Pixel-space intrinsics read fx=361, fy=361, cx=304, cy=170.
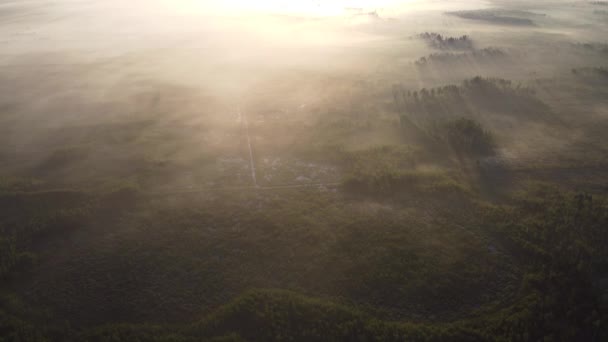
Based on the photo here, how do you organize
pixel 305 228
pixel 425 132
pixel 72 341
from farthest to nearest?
1. pixel 425 132
2. pixel 305 228
3. pixel 72 341

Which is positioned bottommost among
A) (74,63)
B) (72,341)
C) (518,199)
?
(72,341)

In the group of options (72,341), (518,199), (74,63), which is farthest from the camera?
(74,63)

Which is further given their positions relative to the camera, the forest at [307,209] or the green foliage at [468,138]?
the green foliage at [468,138]

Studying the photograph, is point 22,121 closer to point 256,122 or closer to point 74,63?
point 256,122

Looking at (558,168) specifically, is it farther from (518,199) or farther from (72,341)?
(72,341)

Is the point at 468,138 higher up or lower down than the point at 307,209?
higher up

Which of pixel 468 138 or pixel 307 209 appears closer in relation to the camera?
pixel 307 209

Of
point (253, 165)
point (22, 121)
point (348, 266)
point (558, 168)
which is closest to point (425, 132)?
point (558, 168)

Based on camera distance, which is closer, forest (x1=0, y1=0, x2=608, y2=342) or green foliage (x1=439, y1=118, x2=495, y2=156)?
forest (x1=0, y1=0, x2=608, y2=342)

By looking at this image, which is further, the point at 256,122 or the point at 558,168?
the point at 256,122

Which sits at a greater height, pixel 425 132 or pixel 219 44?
pixel 219 44
